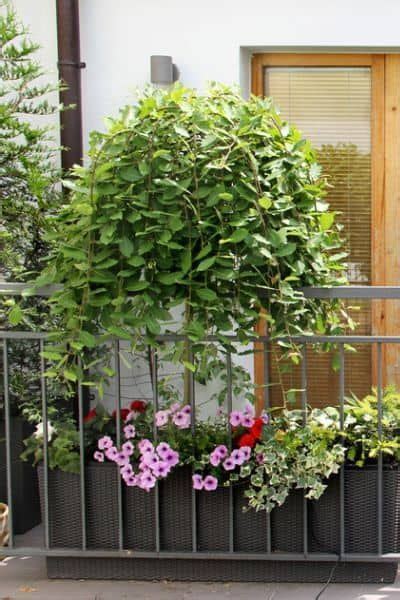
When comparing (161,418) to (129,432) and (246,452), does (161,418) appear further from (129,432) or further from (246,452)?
(246,452)

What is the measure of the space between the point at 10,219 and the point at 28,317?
0.45m

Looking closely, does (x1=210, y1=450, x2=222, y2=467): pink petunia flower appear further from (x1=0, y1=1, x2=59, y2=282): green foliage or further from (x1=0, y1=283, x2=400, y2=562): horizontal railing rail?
(x1=0, y1=1, x2=59, y2=282): green foliage

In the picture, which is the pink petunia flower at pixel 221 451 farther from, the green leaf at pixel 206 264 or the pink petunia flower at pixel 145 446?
the green leaf at pixel 206 264

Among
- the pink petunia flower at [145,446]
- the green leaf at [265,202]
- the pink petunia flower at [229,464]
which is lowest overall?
the pink petunia flower at [229,464]

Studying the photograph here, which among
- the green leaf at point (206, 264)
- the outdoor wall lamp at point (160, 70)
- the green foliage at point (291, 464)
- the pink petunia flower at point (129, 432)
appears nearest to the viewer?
the green leaf at point (206, 264)

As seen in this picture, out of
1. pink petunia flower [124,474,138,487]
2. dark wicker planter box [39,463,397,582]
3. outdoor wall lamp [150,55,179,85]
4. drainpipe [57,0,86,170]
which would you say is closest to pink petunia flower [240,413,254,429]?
dark wicker planter box [39,463,397,582]

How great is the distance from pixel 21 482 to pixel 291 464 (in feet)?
4.61

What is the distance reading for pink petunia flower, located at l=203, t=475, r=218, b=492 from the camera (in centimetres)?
354

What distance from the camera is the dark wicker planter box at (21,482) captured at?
429cm

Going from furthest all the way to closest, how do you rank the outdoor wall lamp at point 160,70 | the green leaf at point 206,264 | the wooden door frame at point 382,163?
1. the wooden door frame at point 382,163
2. the outdoor wall lamp at point 160,70
3. the green leaf at point 206,264

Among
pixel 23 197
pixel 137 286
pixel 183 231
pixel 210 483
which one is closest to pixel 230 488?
pixel 210 483

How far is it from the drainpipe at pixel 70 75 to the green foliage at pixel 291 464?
1.82m

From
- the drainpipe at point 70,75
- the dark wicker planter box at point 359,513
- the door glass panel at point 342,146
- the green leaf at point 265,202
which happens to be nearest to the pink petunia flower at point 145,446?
the dark wicker planter box at point 359,513

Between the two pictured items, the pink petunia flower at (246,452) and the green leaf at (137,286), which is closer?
the green leaf at (137,286)
